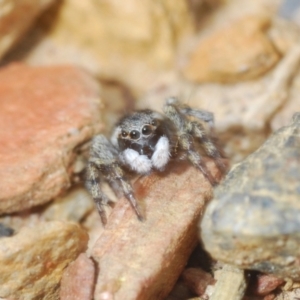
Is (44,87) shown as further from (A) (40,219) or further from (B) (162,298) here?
(B) (162,298)

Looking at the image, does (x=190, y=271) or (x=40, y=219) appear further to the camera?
(x=40, y=219)

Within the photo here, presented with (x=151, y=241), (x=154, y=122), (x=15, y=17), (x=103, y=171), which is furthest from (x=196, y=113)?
(x=15, y=17)

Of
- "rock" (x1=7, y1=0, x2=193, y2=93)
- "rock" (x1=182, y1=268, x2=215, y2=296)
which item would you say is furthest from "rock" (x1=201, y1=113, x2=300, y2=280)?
"rock" (x1=7, y1=0, x2=193, y2=93)

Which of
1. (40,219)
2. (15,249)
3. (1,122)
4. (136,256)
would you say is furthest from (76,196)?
(136,256)

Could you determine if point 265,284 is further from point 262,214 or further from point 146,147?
point 146,147

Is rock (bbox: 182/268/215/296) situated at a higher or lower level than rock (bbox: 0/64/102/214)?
lower

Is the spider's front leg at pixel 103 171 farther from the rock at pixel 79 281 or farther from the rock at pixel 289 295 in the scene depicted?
the rock at pixel 289 295

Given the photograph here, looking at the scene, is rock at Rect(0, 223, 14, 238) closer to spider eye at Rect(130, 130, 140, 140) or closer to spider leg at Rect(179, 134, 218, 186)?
spider eye at Rect(130, 130, 140, 140)

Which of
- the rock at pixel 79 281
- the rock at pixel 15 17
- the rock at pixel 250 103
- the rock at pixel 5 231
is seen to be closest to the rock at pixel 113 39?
the rock at pixel 15 17
